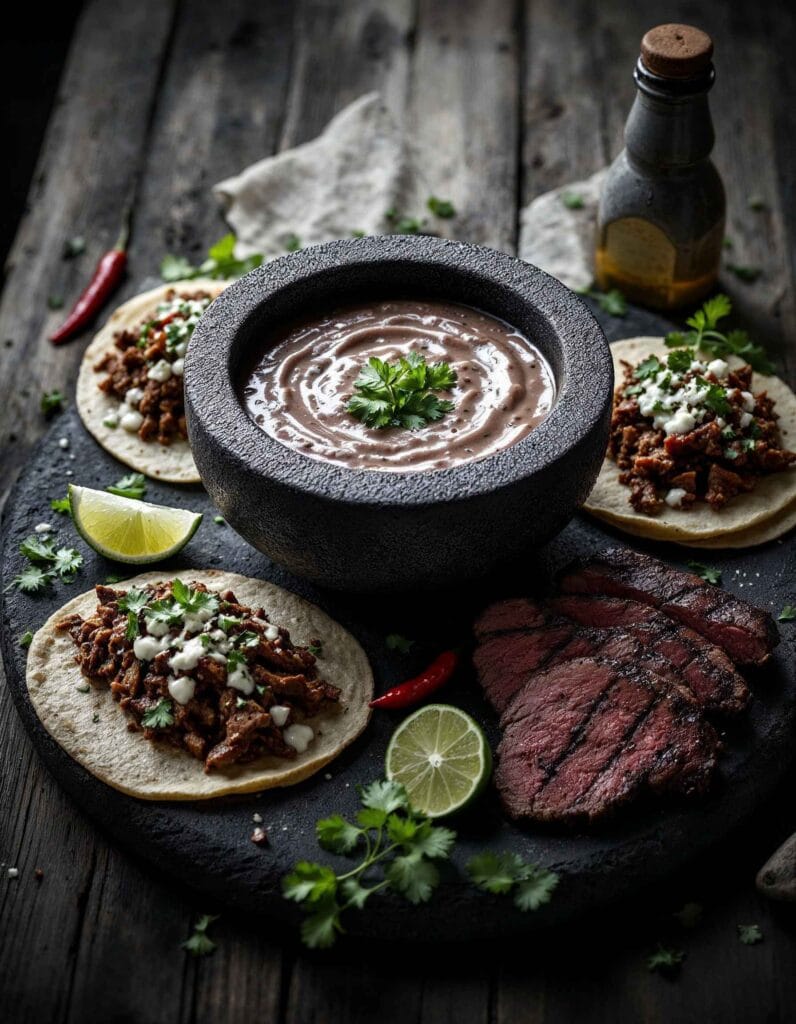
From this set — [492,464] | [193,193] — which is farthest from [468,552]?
[193,193]

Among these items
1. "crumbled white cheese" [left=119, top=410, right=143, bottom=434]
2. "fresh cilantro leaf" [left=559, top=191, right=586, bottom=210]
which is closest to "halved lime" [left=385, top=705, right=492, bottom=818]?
"crumbled white cheese" [left=119, top=410, right=143, bottom=434]

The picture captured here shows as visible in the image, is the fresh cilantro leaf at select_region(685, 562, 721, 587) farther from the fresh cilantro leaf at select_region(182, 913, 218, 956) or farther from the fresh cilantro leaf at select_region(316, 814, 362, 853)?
the fresh cilantro leaf at select_region(182, 913, 218, 956)

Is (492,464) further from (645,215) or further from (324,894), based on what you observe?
(645,215)

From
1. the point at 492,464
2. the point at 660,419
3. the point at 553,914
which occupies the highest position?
the point at 492,464

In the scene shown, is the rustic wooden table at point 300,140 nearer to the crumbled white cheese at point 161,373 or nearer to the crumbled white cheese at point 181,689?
the crumbled white cheese at point 181,689

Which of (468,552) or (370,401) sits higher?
(370,401)

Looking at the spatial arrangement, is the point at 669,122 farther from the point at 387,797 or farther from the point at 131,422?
the point at 387,797
